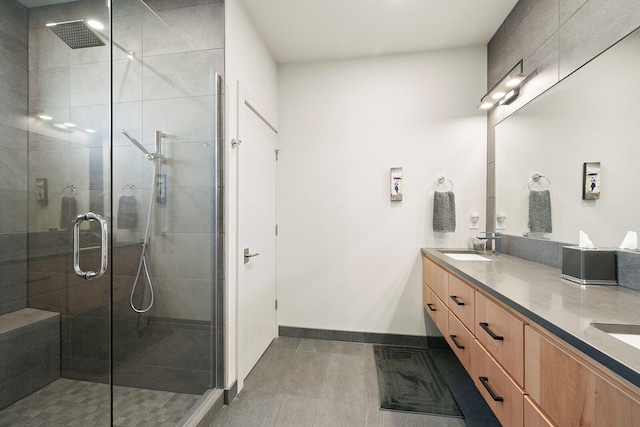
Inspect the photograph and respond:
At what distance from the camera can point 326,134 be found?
8.90ft

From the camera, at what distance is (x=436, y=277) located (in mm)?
2117

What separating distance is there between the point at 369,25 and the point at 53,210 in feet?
7.79

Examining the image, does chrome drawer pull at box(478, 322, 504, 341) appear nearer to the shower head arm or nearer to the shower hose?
the shower hose

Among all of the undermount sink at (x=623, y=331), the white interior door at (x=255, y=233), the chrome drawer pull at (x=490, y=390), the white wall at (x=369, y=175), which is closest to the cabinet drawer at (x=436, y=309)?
the white wall at (x=369, y=175)

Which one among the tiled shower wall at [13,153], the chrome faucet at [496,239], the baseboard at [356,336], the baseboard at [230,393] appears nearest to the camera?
the tiled shower wall at [13,153]

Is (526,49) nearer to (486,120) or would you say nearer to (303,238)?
(486,120)

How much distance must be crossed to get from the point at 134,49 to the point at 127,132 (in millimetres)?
407

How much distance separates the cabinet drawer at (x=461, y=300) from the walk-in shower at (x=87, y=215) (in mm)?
1595

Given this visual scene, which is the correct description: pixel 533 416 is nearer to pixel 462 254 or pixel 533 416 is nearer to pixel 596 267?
pixel 596 267

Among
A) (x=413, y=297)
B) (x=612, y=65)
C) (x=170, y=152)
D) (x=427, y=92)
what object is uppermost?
(x=427, y=92)

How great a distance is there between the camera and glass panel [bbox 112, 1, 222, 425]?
1.25 metres

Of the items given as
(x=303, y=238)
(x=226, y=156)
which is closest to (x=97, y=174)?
(x=226, y=156)

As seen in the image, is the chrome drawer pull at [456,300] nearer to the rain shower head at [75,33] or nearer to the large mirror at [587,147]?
the large mirror at [587,147]

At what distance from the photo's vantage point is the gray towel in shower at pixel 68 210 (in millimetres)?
1101
